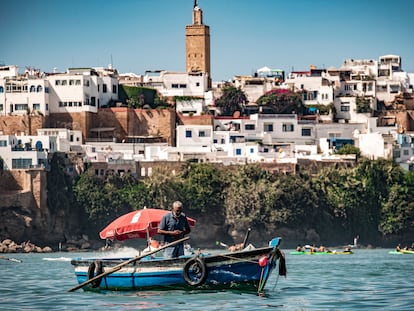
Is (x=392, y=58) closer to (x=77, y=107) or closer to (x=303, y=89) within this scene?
(x=303, y=89)

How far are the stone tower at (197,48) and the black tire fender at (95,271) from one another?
3098 inches

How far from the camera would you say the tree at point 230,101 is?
11044cm

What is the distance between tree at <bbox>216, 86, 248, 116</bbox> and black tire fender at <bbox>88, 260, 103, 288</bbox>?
71.6 meters

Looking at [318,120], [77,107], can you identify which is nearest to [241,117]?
[318,120]

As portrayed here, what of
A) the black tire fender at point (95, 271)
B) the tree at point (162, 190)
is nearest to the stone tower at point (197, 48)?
the tree at point (162, 190)

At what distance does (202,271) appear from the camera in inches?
1464

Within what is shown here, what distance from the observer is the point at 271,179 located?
94.4 meters

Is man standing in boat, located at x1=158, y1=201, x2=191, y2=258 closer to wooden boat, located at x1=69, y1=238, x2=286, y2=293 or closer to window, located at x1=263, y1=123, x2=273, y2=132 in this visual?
wooden boat, located at x1=69, y1=238, x2=286, y2=293

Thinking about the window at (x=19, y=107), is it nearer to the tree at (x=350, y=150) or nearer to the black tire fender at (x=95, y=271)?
the tree at (x=350, y=150)

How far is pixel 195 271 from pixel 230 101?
7341 cm

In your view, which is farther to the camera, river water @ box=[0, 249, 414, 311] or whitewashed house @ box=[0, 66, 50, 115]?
whitewashed house @ box=[0, 66, 50, 115]

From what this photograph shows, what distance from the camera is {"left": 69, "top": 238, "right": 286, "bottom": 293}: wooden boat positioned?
37.3 meters

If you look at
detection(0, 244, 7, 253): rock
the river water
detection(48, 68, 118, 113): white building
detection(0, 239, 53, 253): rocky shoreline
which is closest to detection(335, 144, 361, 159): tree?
detection(48, 68, 118, 113): white building

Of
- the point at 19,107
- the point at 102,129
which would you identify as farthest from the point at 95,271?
the point at 19,107
